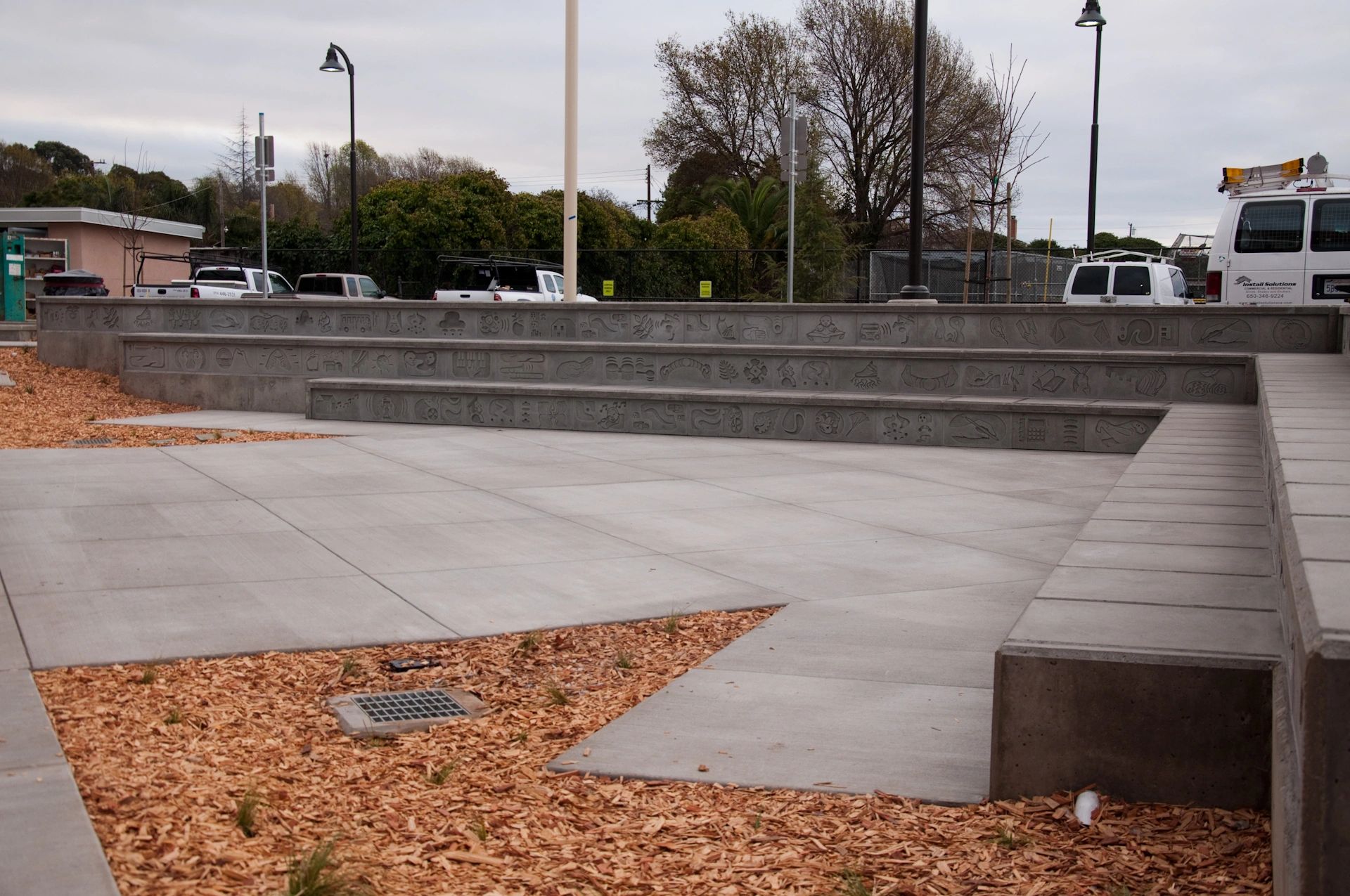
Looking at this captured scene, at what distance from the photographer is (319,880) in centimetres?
290

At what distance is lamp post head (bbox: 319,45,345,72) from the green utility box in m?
12.1

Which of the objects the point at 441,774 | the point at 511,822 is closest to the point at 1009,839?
the point at 511,822

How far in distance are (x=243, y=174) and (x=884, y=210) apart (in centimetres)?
4271

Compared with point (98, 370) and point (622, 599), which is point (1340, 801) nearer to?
point (622, 599)

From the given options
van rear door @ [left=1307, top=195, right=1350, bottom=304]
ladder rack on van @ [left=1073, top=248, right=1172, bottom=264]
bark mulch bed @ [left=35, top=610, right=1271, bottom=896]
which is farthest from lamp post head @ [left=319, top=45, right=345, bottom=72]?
bark mulch bed @ [left=35, top=610, right=1271, bottom=896]

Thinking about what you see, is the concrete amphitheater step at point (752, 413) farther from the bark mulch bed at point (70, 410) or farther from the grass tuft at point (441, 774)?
the grass tuft at point (441, 774)

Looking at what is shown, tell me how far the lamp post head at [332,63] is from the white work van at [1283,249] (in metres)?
23.4

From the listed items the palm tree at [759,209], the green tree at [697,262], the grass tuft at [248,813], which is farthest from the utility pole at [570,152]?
the palm tree at [759,209]

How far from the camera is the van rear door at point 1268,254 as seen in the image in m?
14.7

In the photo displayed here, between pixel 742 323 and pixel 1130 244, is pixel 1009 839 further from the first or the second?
pixel 1130 244

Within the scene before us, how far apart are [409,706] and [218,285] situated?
28.0 metres

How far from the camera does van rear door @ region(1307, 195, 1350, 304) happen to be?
1442 centimetres

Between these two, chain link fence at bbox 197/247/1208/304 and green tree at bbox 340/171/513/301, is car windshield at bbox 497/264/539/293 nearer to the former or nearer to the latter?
chain link fence at bbox 197/247/1208/304

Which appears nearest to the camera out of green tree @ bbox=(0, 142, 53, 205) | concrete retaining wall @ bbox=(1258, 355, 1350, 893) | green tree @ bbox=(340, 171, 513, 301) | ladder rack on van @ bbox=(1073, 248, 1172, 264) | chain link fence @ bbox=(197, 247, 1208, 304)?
concrete retaining wall @ bbox=(1258, 355, 1350, 893)
